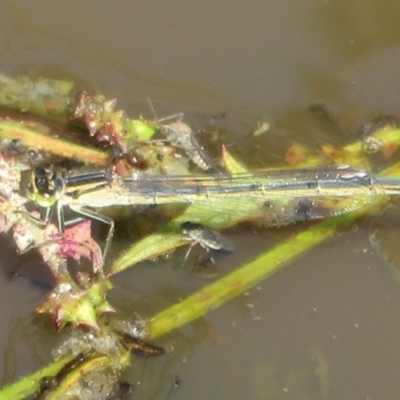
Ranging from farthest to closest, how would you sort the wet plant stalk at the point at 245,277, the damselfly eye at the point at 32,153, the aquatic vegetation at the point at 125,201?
the wet plant stalk at the point at 245,277 < the damselfly eye at the point at 32,153 < the aquatic vegetation at the point at 125,201

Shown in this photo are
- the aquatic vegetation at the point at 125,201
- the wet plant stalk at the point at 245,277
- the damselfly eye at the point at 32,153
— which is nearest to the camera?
the aquatic vegetation at the point at 125,201

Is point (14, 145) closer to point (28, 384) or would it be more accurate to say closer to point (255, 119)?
point (28, 384)

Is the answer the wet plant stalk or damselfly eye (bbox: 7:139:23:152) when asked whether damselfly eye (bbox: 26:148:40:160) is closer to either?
damselfly eye (bbox: 7:139:23:152)

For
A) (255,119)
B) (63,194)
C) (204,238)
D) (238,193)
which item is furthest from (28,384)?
(255,119)

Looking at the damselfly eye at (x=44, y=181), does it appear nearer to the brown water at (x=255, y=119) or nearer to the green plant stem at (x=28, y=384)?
the brown water at (x=255, y=119)

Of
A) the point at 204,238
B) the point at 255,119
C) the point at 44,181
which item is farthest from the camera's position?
the point at 255,119

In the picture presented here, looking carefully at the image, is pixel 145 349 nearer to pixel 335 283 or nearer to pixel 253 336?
pixel 253 336

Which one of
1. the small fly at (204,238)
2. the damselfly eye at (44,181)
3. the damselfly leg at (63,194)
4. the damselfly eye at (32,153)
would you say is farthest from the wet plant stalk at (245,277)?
the damselfly eye at (32,153)
